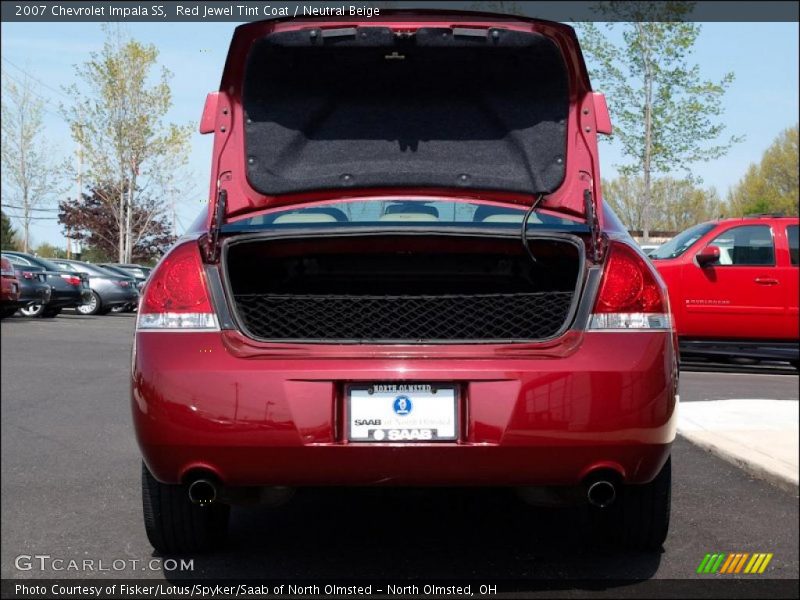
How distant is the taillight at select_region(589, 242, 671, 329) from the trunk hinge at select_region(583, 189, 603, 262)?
0.04 meters

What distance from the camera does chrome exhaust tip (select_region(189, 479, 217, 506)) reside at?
326 cm

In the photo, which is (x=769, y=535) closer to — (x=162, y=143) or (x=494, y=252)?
(x=494, y=252)

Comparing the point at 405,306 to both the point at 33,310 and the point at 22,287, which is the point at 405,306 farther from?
the point at 33,310

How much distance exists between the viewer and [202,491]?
3285mm

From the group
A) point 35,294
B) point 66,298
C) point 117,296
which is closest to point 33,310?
point 66,298

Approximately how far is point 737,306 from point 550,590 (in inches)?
363

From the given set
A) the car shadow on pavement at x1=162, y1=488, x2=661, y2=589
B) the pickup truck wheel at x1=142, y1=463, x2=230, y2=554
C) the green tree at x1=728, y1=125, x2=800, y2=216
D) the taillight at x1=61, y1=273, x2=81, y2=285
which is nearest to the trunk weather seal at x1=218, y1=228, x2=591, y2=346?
the pickup truck wheel at x1=142, y1=463, x2=230, y2=554

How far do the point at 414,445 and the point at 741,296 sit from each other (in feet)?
31.4

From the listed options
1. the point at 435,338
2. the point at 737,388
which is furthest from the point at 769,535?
the point at 737,388

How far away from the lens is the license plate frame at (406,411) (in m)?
3.17

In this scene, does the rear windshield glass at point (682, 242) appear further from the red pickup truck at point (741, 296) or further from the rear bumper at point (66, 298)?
the rear bumper at point (66, 298)

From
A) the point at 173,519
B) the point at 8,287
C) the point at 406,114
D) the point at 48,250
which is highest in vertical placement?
the point at 406,114

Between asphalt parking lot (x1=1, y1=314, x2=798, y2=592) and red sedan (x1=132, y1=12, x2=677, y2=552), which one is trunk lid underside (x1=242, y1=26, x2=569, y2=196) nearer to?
red sedan (x1=132, y1=12, x2=677, y2=552)

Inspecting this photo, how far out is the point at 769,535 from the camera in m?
Result: 4.13
